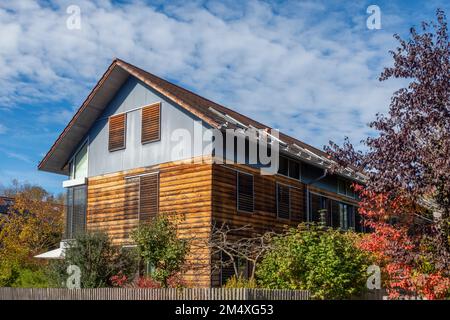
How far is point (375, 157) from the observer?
13.2 metres

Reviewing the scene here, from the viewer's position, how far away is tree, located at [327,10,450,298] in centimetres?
1256

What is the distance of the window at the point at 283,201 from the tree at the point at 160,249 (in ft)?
26.2

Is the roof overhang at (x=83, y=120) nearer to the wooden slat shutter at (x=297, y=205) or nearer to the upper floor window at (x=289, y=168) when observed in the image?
the upper floor window at (x=289, y=168)

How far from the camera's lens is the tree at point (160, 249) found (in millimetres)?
17828

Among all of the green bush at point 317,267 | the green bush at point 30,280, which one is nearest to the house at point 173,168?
the green bush at point 30,280

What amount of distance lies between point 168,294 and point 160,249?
3636 millimetres

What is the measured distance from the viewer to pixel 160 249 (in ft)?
59.2

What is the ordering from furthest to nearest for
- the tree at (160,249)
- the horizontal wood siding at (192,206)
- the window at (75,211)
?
the window at (75,211) → the horizontal wood siding at (192,206) → the tree at (160,249)

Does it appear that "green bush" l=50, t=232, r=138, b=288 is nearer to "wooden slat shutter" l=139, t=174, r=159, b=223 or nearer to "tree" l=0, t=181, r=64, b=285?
"wooden slat shutter" l=139, t=174, r=159, b=223

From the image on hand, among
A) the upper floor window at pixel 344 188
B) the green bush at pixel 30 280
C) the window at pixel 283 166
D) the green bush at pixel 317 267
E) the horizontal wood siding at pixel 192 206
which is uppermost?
the window at pixel 283 166

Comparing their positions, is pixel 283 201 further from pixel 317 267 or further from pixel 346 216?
pixel 317 267

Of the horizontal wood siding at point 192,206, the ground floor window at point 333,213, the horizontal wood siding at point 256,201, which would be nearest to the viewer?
the horizontal wood siding at point 192,206
